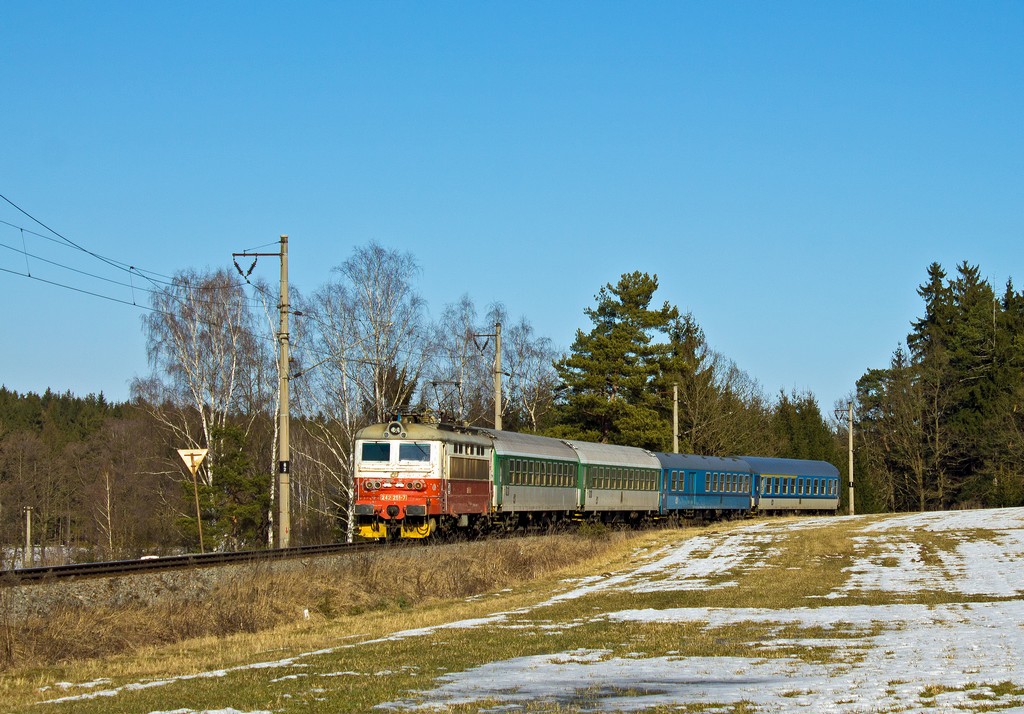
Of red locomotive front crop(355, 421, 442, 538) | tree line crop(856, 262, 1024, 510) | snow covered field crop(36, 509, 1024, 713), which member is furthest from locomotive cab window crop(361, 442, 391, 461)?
tree line crop(856, 262, 1024, 510)

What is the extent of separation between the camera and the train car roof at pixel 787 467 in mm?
60906

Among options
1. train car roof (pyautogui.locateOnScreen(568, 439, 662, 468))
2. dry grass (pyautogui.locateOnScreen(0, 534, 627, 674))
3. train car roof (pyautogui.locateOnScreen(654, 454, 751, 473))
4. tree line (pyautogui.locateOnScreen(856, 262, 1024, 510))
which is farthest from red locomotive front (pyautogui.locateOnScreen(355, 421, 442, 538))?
tree line (pyautogui.locateOnScreen(856, 262, 1024, 510))

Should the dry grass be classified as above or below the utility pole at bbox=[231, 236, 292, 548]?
below

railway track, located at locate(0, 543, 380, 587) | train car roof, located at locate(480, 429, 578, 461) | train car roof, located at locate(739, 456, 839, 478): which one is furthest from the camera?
train car roof, located at locate(739, 456, 839, 478)

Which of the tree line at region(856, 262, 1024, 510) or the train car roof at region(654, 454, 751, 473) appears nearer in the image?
the train car roof at region(654, 454, 751, 473)

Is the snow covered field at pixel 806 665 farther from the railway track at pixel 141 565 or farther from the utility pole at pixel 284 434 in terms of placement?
the utility pole at pixel 284 434

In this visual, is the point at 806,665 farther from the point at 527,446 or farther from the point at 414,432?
the point at 527,446

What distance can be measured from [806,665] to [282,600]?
36.6 ft

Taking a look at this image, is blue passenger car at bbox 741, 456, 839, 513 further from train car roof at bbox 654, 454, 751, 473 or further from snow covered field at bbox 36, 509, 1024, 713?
snow covered field at bbox 36, 509, 1024, 713

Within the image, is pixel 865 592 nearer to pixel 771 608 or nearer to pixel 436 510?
pixel 771 608

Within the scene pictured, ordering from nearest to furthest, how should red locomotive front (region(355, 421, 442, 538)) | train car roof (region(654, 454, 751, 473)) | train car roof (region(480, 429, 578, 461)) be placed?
red locomotive front (region(355, 421, 442, 538))
train car roof (region(480, 429, 578, 461))
train car roof (region(654, 454, 751, 473))

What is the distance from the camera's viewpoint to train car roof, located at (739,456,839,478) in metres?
60.9

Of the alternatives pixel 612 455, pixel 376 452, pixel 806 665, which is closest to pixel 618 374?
pixel 612 455

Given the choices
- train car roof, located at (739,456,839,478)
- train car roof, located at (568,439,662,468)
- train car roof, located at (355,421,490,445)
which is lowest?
train car roof, located at (739,456,839,478)
